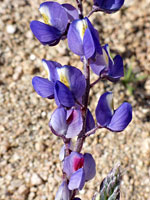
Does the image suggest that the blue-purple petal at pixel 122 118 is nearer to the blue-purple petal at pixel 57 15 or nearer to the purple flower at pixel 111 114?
the purple flower at pixel 111 114

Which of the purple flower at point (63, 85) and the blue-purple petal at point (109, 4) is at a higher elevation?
the blue-purple petal at point (109, 4)

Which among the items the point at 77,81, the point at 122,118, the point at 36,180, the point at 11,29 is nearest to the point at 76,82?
the point at 77,81

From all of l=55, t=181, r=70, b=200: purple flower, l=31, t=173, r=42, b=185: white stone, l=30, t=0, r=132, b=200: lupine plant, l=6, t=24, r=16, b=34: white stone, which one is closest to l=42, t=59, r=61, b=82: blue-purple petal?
l=30, t=0, r=132, b=200: lupine plant

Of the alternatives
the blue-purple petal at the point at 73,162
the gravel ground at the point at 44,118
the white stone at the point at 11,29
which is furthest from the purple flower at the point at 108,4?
the white stone at the point at 11,29

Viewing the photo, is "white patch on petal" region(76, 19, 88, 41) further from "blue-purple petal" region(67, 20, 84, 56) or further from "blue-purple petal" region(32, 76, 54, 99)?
"blue-purple petal" region(32, 76, 54, 99)

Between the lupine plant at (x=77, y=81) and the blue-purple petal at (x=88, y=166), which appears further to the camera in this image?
the blue-purple petal at (x=88, y=166)

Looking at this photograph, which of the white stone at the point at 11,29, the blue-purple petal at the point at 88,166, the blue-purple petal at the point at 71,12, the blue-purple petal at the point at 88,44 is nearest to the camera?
the blue-purple petal at the point at 88,44

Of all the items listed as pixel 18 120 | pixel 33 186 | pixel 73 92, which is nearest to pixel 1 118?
pixel 18 120
